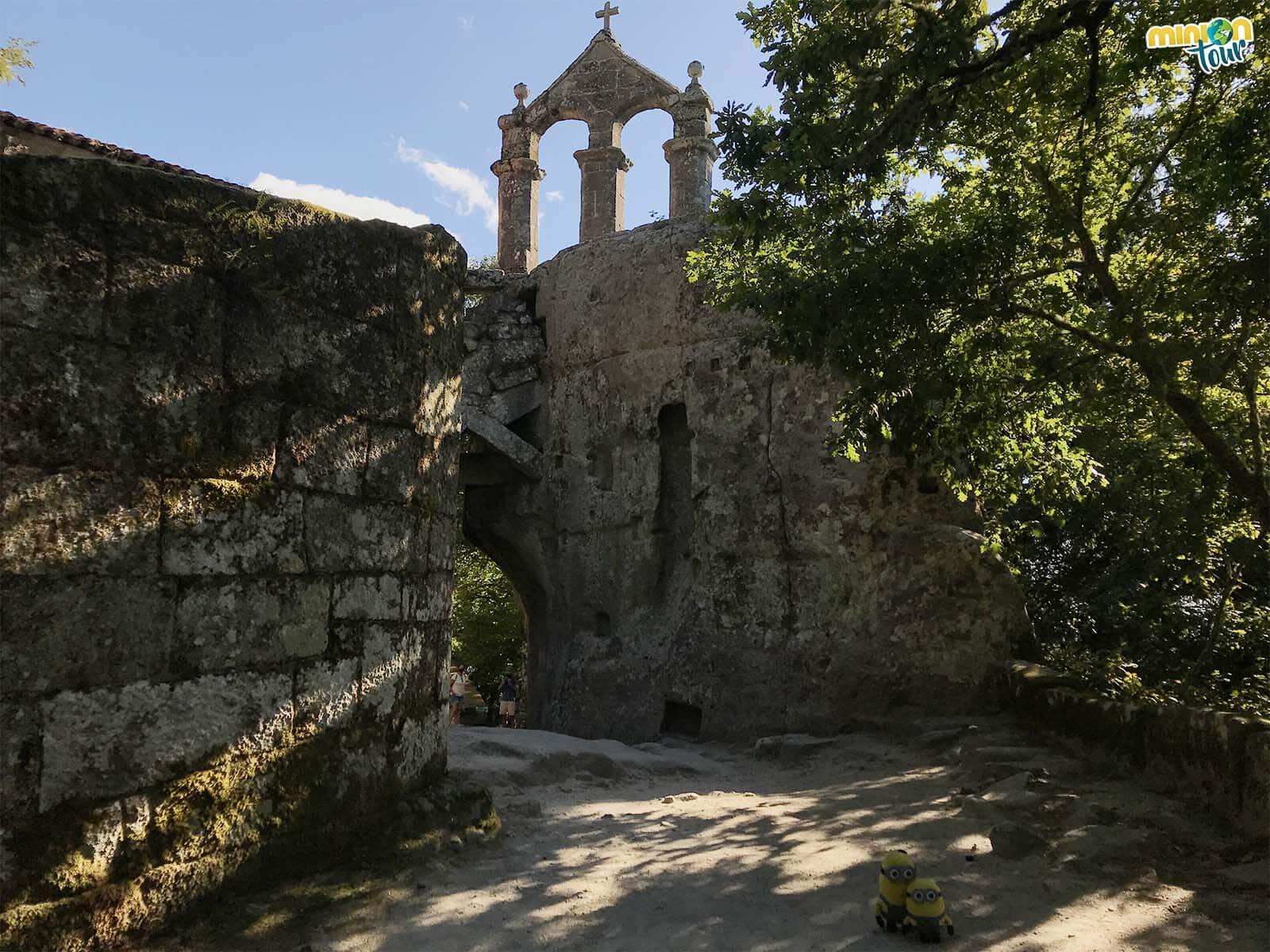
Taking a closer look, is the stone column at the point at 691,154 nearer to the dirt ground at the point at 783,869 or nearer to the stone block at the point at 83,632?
the dirt ground at the point at 783,869

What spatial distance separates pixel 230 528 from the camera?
3.23 m

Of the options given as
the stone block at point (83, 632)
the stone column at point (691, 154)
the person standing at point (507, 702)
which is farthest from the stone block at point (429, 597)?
the person standing at point (507, 702)

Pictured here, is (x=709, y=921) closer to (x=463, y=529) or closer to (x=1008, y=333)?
(x=1008, y=333)

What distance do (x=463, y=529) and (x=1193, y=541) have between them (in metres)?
7.45

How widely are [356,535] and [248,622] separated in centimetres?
58

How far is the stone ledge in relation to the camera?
4.10 metres

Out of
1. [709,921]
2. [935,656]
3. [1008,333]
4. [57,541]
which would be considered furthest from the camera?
[935,656]

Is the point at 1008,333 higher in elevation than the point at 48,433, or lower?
higher

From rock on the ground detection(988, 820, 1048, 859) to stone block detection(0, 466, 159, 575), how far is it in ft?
11.5

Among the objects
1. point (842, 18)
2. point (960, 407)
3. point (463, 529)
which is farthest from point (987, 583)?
point (463, 529)

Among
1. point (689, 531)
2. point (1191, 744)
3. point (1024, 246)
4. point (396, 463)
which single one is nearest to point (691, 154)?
point (689, 531)

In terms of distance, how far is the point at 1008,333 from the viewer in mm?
5836

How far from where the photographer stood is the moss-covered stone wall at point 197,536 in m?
2.72

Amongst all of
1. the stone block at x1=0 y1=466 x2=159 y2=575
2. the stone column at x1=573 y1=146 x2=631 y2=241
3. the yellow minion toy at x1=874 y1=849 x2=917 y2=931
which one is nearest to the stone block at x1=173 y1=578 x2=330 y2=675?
the stone block at x1=0 y1=466 x2=159 y2=575
